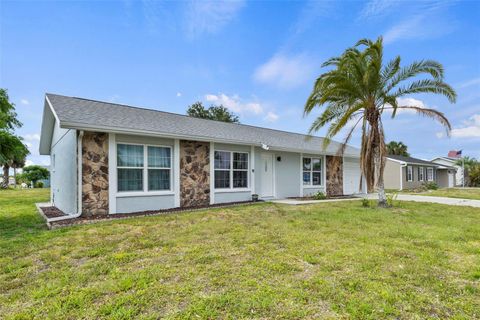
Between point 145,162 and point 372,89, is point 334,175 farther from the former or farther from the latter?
point 145,162

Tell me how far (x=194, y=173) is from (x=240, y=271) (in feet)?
21.9

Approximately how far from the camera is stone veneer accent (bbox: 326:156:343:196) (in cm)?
1609

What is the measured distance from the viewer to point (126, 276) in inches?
147

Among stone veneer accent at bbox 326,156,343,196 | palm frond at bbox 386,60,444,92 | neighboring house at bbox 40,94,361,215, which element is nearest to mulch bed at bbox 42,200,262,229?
neighboring house at bbox 40,94,361,215

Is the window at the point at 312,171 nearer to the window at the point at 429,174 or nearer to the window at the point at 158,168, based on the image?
the window at the point at 158,168

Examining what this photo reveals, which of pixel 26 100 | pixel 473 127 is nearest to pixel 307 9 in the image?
pixel 26 100

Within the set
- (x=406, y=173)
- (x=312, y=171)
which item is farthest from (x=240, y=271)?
(x=406, y=173)

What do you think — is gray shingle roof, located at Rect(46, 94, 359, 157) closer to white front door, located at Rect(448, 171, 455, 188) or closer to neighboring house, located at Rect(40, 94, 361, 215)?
neighboring house, located at Rect(40, 94, 361, 215)

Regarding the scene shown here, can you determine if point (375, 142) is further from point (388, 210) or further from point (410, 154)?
point (410, 154)

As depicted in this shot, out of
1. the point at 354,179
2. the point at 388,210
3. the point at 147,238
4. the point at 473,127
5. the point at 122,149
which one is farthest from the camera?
the point at 473,127

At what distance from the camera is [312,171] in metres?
15.3

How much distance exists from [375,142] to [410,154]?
44.6 meters

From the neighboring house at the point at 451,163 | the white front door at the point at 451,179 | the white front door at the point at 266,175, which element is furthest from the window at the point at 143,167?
the neighboring house at the point at 451,163

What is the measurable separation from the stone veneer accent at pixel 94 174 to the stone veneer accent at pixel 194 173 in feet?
8.65
